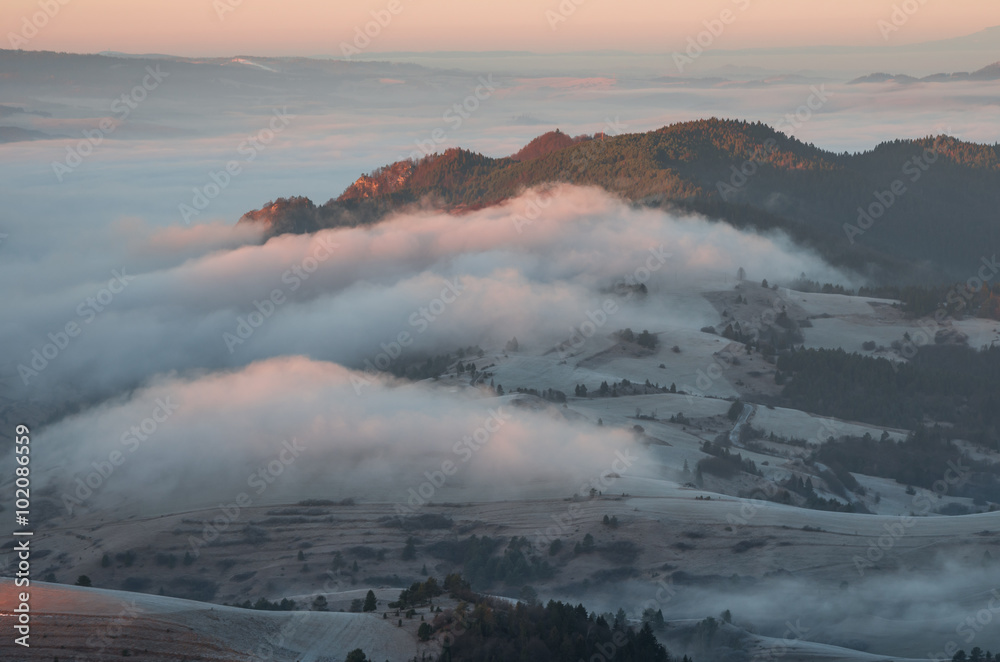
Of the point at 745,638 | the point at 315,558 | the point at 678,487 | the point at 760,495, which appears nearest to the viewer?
the point at 745,638

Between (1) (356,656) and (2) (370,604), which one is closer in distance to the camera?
(1) (356,656)

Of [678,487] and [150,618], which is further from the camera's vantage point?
[678,487]

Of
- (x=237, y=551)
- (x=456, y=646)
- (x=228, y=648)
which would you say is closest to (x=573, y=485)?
(x=237, y=551)

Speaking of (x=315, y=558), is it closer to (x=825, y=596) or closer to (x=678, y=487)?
(x=678, y=487)

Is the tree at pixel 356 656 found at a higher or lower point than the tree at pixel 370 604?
lower

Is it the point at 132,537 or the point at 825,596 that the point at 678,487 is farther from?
the point at 132,537

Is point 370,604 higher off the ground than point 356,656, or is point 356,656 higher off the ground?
point 370,604

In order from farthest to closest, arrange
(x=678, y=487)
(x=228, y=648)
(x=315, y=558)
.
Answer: (x=678, y=487)
(x=315, y=558)
(x=228, y=648)

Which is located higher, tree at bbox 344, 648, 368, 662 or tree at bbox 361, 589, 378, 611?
tree at bbox 361, 589, 378, 611
